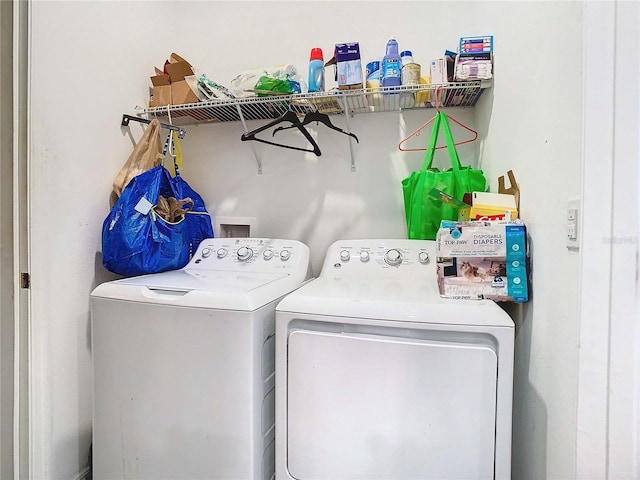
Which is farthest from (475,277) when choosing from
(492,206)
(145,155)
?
(145,155)

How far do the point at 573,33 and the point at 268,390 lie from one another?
131cm

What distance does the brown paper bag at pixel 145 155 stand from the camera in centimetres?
159

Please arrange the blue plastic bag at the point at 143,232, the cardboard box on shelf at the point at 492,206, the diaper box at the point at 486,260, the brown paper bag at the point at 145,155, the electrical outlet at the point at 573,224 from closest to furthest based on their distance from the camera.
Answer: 1. the electrical outlet at the point at 573,224
2. the diaper box at the point at 486,260
3. the cardboard box on shelf at the point at 492,206
4. the blue plastic bag at the point at 143,232
5. the brown paper bag at the point at 145,155

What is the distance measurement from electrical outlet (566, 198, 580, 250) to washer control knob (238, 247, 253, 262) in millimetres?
1232

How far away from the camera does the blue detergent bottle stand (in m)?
1.48

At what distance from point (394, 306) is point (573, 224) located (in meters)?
0.48

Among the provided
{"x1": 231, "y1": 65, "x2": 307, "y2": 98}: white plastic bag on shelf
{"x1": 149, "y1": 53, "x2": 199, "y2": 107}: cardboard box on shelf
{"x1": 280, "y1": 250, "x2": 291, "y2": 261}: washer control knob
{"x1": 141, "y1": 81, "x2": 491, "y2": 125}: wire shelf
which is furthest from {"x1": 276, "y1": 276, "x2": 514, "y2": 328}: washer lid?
{"x1": 149, "y1": 53, "x2": 199, "y2": 107}: cardboard box on shelf

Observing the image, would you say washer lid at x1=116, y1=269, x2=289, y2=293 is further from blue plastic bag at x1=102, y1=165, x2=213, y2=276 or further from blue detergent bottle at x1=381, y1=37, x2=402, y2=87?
blue detergent bottle at x1=381, y1=37, x2=402, y2=87

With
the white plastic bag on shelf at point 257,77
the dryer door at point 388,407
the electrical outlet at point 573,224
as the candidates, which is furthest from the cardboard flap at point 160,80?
the electrical outlet at point 573,224

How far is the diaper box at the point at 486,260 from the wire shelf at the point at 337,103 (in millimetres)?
714

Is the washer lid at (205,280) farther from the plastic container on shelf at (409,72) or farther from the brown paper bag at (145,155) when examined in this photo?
the plastic container on shelf at (409,72)

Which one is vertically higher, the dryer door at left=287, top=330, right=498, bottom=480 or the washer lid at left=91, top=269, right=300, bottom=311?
the washer lid at left=91, top=269, right=300, bottom=311

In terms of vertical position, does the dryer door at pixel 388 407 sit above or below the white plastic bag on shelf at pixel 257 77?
below

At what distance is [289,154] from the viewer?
1883 millimetres
